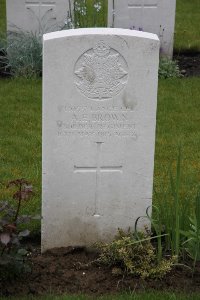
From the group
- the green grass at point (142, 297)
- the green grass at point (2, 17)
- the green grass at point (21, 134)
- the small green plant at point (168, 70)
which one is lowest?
the green grass at point (142, 297)

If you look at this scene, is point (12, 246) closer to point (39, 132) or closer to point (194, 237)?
point (194, 237)

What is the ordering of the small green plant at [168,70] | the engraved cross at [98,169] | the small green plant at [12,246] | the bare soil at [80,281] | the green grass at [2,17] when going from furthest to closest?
the green grass at [2,17], the small green plant at [168,70], the engraved cross at [98,169], the bare soil at [80,281], the small green plant at [12,246]

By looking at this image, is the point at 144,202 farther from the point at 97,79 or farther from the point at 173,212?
the point at 97,79

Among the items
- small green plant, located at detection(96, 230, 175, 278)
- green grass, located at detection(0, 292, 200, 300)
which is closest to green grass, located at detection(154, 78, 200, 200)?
small green plant, located at detection(96, 230, 175, 278)

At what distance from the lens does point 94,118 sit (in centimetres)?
474

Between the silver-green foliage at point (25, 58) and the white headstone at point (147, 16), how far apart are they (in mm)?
1261

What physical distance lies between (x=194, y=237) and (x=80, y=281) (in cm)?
72

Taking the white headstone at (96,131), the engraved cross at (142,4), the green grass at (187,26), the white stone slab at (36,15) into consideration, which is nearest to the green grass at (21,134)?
the white headstone at (96,131)

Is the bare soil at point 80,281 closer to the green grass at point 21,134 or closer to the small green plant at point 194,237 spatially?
the small green plant at point 194,237

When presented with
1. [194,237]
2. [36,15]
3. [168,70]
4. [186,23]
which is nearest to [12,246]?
[194,237]

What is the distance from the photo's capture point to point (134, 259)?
4719 millimetres

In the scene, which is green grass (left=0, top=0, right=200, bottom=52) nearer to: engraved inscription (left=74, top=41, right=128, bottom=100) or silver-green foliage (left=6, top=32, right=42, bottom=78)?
silver-green foliage (left=6, top=32, right=42, bottom=78)

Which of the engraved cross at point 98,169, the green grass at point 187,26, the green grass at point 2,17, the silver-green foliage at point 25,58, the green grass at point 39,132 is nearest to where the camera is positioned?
the engraved cross at point 98,169

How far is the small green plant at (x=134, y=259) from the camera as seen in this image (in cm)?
464
